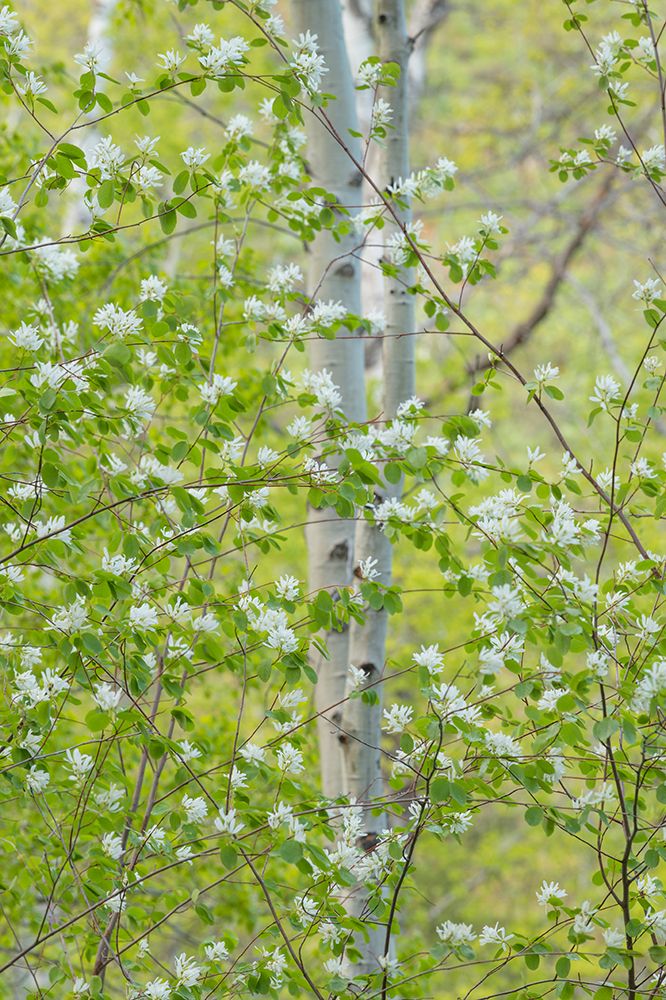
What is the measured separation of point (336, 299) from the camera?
9.60ft

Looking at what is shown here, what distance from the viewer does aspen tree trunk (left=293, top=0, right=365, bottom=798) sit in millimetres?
2881

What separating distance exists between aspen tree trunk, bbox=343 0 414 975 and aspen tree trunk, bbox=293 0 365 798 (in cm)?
11

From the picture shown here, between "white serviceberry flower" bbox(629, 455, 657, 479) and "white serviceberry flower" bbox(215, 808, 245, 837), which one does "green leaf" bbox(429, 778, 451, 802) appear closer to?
"white serviceberry flower" bbox(215, 808, 245, 837)

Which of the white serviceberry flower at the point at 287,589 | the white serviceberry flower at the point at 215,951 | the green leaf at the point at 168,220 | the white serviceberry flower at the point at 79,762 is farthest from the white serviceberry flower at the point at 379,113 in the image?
the white serviceberry flower at the point at 215,951

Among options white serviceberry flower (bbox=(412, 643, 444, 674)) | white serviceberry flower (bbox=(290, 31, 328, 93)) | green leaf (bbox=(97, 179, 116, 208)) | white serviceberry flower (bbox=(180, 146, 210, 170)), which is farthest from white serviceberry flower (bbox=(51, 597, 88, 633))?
white serviceberry flower (bbox=(290, 31, 328, 93))

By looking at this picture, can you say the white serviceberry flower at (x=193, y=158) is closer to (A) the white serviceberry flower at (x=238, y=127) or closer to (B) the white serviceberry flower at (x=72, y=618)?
(A) the white serviceberry flower at (x=238, y=127)

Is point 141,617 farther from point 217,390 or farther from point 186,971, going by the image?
point 186,971

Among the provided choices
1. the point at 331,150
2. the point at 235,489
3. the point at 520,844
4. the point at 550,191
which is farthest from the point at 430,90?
the point at 235,489

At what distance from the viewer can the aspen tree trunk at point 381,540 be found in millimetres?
2604

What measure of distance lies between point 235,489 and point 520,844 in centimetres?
741

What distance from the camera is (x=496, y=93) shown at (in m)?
8.74

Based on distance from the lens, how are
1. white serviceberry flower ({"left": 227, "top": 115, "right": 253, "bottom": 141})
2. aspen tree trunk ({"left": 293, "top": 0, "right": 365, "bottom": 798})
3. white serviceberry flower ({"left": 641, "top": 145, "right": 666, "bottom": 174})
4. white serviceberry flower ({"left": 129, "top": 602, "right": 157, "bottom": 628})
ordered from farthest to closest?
aspen tree trunk ({"left": 293, "top": 0, "right": 365, "bottom": 798}) < white serviceberry flower ({"left": 227, "top": 115, "right": 253, "bottom": 141}) < white serviceberry flower ({"left": 641, "top": 145, "right": 666, "bottom": 174}) < white serviceberry flower ({"left": 129, "top": 602, "right": 157, "bottom": 628})

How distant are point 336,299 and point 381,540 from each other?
28.8 inches

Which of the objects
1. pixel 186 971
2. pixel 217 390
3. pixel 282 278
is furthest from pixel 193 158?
pixel 186 971
